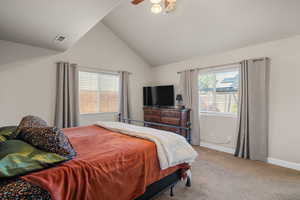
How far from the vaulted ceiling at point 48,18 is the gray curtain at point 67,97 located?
2.61 feet

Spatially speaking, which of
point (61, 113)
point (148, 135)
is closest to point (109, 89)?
point (61, 113)

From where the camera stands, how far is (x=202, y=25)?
331cm

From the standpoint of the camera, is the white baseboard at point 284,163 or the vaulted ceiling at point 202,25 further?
the white baseboard at point 284,163

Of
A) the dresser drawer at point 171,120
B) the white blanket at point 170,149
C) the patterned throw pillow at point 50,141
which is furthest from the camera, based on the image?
the dresser drawer at point 171,120

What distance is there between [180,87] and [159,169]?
313cm

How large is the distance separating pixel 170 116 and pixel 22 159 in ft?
11.6

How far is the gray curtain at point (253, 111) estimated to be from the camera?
307 centimetres

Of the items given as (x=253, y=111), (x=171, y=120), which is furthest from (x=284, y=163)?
(x=171, y=120)

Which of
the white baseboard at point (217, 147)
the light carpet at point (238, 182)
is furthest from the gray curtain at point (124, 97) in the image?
the light carpet at point (238, 182)

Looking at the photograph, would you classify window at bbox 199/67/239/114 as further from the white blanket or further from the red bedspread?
the red bedspread

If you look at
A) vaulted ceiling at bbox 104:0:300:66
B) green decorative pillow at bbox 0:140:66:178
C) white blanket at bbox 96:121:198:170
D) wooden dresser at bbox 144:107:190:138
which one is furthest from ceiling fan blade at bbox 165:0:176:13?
wooden dresser at bbox 144:107:190:138

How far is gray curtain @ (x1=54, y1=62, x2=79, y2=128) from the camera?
3.42 m

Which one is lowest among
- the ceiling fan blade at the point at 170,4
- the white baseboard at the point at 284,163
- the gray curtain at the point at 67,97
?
the white baseboard at the point at 284,163

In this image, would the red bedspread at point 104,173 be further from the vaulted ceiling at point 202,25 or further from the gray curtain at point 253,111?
the vaulted ceiling at point 202,25
